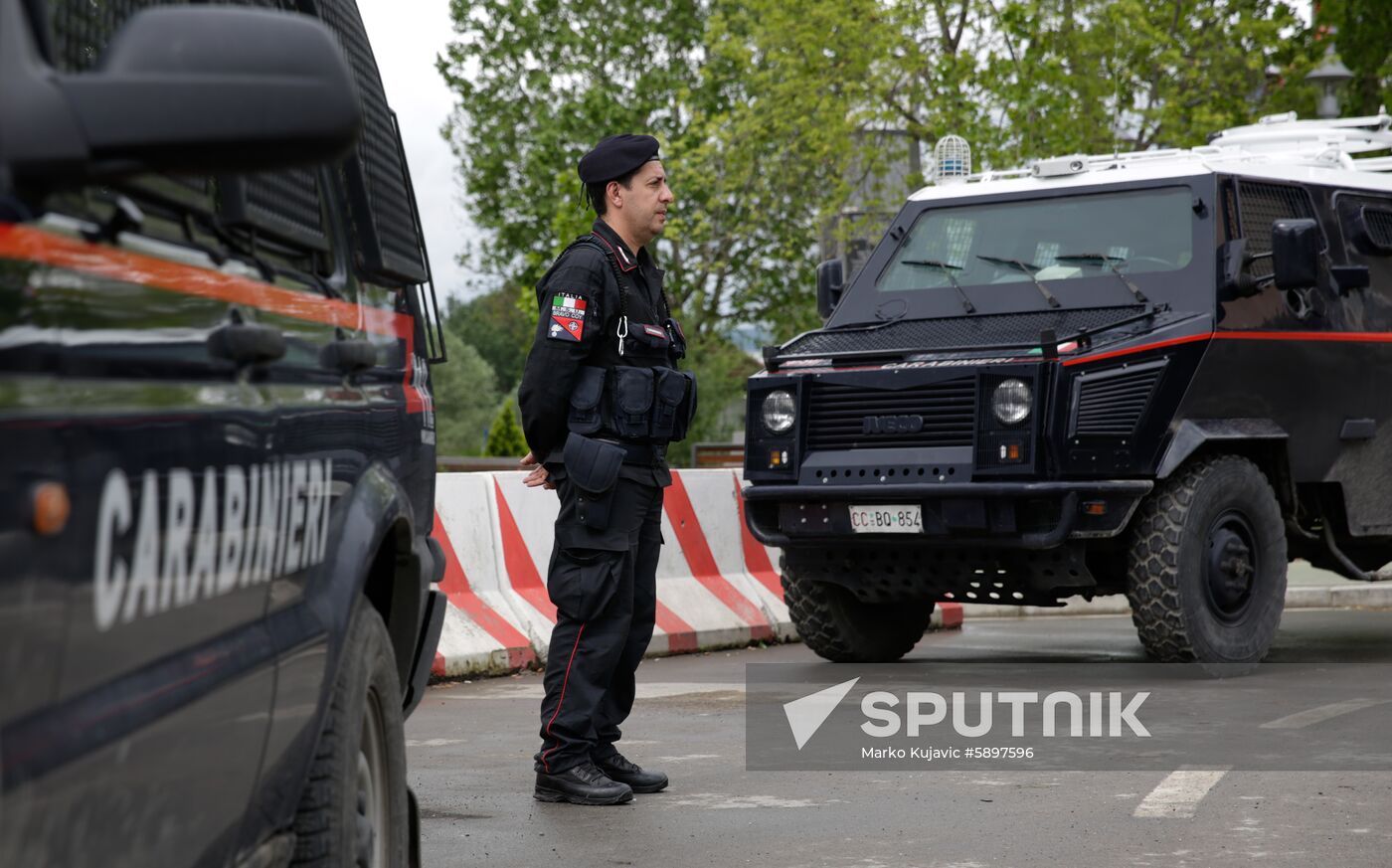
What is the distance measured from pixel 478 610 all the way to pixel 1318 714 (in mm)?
4201

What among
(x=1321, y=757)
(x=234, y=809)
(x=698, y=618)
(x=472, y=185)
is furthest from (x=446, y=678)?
(x=472, y=185)

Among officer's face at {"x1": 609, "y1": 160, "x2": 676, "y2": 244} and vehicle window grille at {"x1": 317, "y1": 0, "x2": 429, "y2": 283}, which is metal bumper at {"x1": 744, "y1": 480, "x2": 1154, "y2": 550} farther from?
vehicle window grille at {"x1": 317, "y1": 0, "x2": 429, "y2": 283}

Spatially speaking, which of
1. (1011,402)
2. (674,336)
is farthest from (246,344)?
(1011,402)

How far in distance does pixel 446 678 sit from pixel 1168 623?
3.41m

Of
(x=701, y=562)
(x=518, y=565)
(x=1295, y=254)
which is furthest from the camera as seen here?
(x=701, y=562)

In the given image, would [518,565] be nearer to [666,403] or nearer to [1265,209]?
[1265,209]

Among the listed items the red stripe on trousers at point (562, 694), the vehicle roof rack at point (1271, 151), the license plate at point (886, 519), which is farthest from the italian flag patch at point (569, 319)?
the vehicle roof rack at point (1271, 151)

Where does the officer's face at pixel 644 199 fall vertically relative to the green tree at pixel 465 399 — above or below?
above

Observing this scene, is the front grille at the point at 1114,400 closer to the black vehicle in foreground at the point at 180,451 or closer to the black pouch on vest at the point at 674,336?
the black pouch on vest at the point at 674,336

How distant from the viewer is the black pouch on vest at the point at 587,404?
20.0 feet

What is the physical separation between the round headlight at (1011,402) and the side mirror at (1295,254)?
1.52 metres

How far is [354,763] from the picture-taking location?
3279 mm

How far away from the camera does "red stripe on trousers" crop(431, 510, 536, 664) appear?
9828 millimetres

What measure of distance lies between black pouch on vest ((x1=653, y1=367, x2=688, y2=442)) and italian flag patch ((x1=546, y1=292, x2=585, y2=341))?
1.03 feet
